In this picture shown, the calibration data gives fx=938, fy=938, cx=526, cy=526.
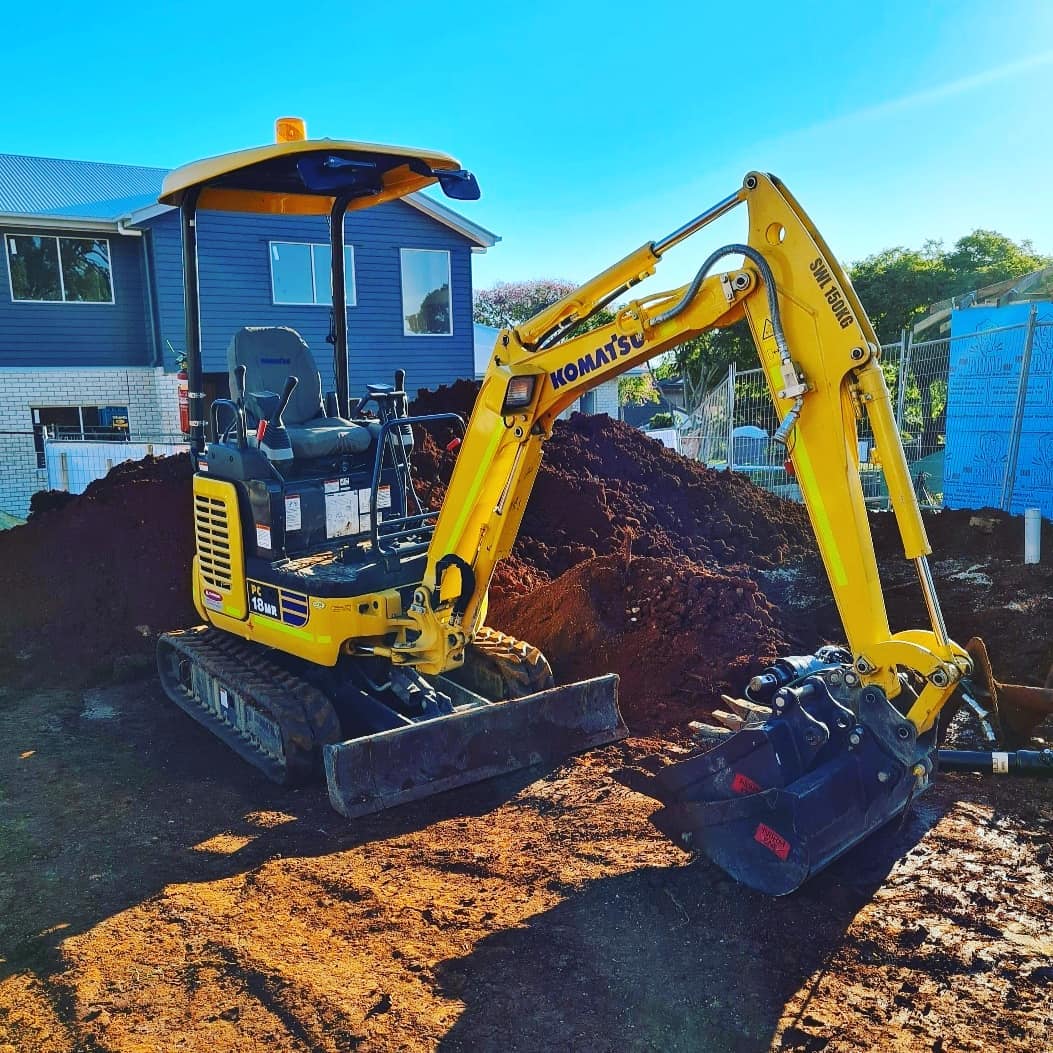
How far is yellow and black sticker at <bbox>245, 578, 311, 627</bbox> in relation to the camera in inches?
219

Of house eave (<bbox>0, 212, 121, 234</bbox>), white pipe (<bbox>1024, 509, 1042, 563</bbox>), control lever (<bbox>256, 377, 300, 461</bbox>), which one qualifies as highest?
house eave (<bbox>0, 212, 121, 234</bbox>)

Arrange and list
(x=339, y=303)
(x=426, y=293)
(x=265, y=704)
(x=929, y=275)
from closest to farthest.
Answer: (x=265, y=704) < (x=339, y=303) < (x=426, y=293) < (x=929, y=275)

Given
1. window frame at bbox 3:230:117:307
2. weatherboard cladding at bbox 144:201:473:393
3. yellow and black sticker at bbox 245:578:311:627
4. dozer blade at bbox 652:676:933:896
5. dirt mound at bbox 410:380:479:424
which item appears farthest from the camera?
weatherboard cladding at bbox 144:201:473:393

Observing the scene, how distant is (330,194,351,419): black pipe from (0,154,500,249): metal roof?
11.0 m

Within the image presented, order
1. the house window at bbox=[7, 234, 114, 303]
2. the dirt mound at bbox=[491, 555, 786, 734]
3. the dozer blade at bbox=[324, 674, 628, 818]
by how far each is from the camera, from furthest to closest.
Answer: the house window at bbox=[7, 234, 114, 303] → the dirt mound at bbox=[491, 555, 786, 734] → the dozer blade at bbox=[324, 674, 628, 818]

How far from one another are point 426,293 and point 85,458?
27.8 feet

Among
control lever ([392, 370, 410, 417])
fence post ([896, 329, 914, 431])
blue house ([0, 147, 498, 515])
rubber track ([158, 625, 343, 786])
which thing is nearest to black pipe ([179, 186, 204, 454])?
control lever ([392, 370, 410, 417])

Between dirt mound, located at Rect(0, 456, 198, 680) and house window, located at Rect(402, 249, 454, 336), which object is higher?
house window, located at Rect(402, 249, 454, 336)

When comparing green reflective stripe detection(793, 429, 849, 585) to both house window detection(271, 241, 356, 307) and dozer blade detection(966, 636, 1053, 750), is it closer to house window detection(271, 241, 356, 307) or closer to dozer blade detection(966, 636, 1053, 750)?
dozer blade detection(966, 636, 1053, 750)

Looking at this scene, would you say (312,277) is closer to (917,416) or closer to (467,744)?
(917,416)

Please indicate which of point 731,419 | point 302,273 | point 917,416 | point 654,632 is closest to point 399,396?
point 654,632

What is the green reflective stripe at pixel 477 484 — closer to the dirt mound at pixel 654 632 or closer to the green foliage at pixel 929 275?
the dirt mound at pixel 654 632

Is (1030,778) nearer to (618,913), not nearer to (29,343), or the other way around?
(618,913)

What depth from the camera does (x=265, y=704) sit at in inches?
218
